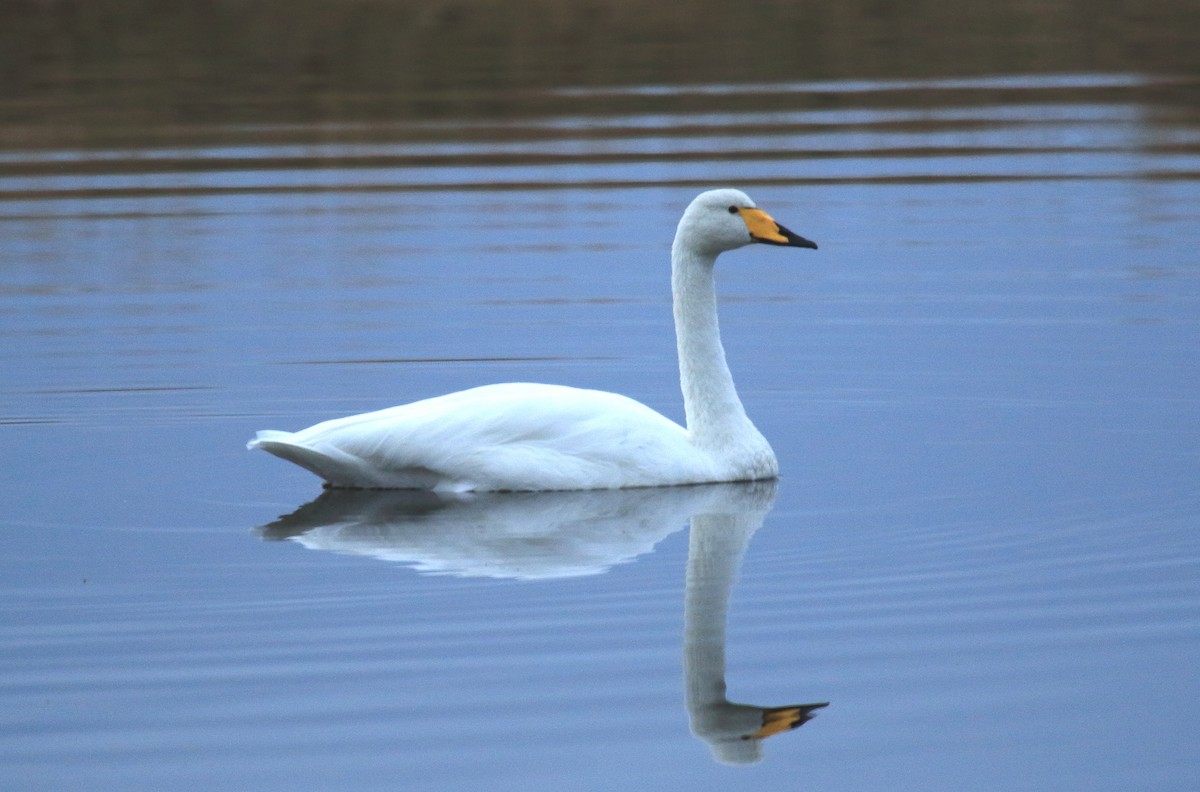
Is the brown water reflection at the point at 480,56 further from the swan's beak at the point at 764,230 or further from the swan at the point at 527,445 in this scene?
the swan at the point at 527,445

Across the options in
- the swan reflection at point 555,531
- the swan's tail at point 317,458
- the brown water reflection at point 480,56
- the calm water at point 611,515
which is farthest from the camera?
the brown water reflection at point 480,56

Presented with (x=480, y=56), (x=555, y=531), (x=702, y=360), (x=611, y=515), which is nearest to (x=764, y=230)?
(x=702, y=360)

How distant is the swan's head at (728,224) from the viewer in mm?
9641

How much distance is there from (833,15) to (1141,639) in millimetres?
28808

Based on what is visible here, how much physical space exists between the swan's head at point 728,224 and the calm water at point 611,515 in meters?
1.05

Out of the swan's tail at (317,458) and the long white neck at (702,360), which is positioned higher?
the long white neck at (702,360)

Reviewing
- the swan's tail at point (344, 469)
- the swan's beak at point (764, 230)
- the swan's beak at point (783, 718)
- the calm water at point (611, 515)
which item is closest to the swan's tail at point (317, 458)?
the swan's tail at point (344, 469)

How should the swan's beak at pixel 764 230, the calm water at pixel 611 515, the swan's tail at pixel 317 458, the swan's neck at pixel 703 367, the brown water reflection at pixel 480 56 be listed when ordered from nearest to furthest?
the calm water at pixel 611 515 < the swan's tail at pixel 317 458 < the swan's neck at pixel 703 367 < the swan's beak at pixel 764 230 < the brown water reflection at pixel 480 56

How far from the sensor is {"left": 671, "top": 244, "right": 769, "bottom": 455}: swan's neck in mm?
9484

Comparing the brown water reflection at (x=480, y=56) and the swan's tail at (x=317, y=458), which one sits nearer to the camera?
the swan's tail at (x=317, y=458)

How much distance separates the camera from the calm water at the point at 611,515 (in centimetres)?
Result: 606

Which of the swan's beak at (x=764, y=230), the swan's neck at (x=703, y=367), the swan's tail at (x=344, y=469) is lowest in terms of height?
the swan's tail at (x=344, y=469)

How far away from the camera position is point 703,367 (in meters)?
9.69

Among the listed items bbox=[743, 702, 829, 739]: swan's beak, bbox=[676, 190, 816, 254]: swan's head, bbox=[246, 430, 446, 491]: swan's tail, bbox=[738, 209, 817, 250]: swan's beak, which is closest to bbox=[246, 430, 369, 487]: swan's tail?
bbox=[246, 430, 446, 491]: swan's tail
